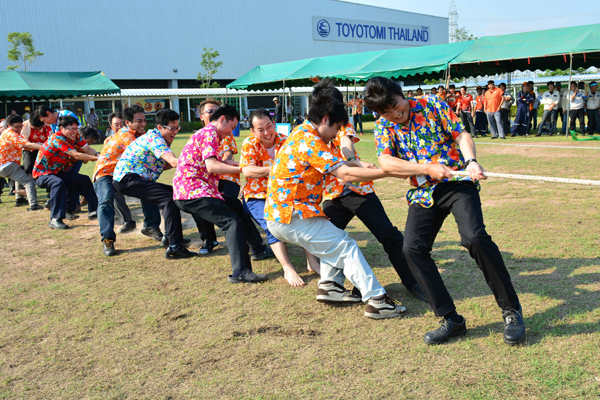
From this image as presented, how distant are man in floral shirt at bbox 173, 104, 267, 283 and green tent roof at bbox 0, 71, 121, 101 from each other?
64.8 ft

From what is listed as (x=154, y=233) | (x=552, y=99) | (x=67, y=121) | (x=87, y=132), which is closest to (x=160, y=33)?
(x=552, y=99)

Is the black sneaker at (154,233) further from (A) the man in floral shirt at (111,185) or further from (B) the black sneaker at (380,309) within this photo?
(B) the black sneaker at (380,309)

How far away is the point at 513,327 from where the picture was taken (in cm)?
317

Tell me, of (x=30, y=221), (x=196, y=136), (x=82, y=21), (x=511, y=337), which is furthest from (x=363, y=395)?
(x=82, y=21)

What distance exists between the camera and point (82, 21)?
42812 mm

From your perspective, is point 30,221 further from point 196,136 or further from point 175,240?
point 196,136

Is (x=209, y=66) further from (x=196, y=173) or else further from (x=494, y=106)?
(x=196, y=173)

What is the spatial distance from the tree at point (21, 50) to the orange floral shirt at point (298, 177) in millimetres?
40735

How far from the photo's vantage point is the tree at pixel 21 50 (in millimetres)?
37250

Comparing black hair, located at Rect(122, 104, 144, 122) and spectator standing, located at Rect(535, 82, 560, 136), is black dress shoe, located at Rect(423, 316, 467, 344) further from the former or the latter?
spectator standing, located at Rect(535, 82, 560, 136)

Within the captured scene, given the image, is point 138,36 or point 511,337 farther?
point 138,36

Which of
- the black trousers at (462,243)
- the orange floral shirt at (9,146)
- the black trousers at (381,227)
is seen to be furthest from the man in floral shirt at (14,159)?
the black trousers at (462,243)

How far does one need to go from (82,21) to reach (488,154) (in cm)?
4034

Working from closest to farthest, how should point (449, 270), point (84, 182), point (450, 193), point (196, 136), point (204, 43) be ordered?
point (450, 193) < point (449, 270) < point (196, 136) < point (84, 182) < point (204, 43)
